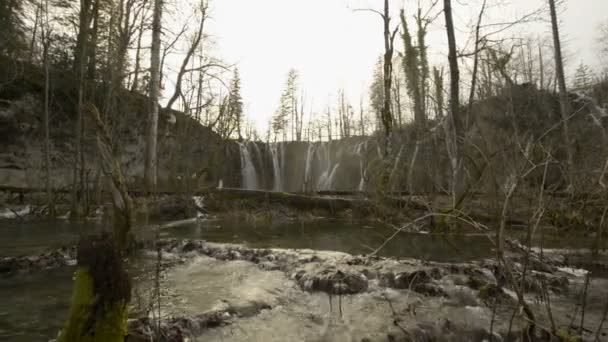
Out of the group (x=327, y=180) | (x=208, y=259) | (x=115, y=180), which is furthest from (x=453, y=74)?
(x=327, y=180)

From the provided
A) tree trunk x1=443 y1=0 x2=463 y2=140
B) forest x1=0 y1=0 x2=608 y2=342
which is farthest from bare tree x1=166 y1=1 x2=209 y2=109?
tree trunk x1=443 y1=0 x2=463 y2=140

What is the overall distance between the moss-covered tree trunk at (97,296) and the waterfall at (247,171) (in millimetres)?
22309

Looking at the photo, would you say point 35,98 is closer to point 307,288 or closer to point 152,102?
point 152,102

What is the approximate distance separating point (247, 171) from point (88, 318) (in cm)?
2302

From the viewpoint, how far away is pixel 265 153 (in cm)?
2634

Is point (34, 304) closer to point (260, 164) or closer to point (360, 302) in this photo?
point (360, 302)

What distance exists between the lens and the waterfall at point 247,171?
24.3m

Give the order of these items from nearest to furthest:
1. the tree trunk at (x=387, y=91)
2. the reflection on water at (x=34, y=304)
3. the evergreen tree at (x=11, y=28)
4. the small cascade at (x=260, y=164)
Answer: the reflection on water at (x=34, y=304)
the tree trunk at (x=387, y=91)
the evergreen tree at (x=11, y=28)
the small cascade at (x=260, y=164)

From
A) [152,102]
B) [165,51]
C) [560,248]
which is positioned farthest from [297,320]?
[165,51]

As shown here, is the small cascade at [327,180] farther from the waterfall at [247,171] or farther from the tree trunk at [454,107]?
the tree trunk at [454,107]

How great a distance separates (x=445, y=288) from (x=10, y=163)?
18352mm

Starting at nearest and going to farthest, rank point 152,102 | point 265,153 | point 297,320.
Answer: point 297,320, point 152,102, point 265,153

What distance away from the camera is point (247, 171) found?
81.1 feet

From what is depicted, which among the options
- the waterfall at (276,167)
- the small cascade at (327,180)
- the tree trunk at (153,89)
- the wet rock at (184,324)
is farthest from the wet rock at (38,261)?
the waterfall at (276,167)
